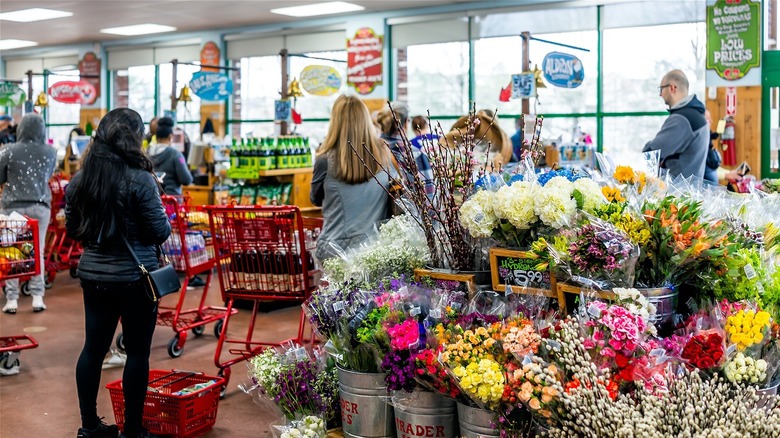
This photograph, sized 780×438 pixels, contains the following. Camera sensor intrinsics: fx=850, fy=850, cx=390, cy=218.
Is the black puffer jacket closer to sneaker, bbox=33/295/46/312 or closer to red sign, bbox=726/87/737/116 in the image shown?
sneaker, bbox=33/295/46/312

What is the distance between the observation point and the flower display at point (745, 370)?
209 cm

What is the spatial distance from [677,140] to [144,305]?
3649mm

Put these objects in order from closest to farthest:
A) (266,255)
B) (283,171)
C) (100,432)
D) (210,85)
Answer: (100,432) → (266,255) → (283,171) → (210,85)

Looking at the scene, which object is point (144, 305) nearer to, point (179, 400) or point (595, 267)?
point (179, 400)

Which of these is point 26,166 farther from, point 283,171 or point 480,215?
point 480,215

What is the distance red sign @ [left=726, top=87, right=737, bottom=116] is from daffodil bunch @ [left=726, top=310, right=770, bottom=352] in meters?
8.08

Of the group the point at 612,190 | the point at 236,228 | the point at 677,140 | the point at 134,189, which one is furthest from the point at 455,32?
the point at 612,190

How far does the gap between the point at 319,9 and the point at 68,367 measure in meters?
8.22

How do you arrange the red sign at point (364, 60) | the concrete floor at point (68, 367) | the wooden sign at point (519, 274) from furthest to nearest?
the red sign at point (364, 60)
the concrete floor at point (68, 367)
the wooden sign at point (519, 274)

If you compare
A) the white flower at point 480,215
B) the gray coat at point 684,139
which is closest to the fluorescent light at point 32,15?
the gray coat at point 684,139

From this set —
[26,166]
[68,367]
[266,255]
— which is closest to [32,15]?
[26,166]

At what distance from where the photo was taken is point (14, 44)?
56.2 ft

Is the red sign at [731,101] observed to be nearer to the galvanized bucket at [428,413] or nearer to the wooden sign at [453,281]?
the wooden sign at [453,281]

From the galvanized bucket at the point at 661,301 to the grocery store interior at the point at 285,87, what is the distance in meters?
2.33
